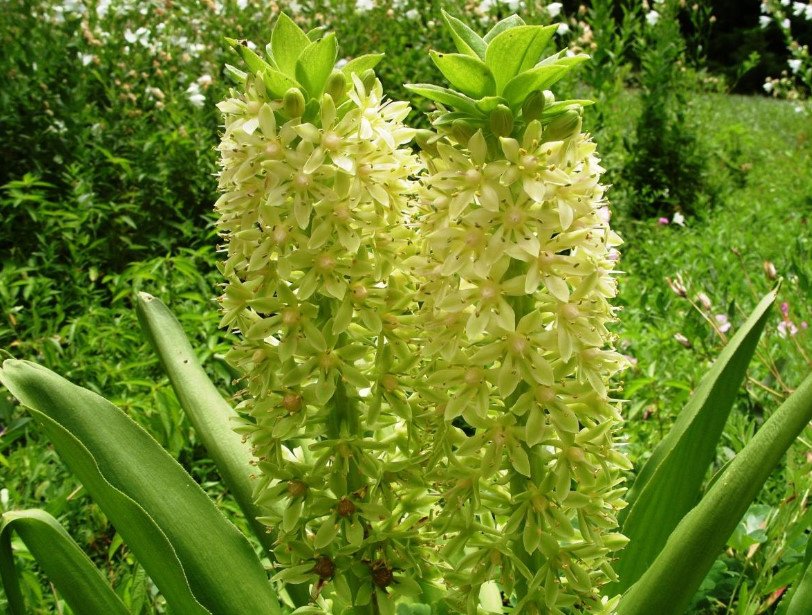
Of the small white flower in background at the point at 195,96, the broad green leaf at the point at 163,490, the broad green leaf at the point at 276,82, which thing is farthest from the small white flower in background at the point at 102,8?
the broad green leaf at the point at 276,82

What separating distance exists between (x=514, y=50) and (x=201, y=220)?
139 inches

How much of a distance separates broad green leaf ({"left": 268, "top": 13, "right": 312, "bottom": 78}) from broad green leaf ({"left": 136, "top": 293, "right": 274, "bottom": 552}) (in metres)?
0.62

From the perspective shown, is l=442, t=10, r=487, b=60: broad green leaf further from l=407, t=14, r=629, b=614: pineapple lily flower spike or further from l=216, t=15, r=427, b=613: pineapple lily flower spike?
l=216, t=15, r=427, b=613: pineapple lily flower spike

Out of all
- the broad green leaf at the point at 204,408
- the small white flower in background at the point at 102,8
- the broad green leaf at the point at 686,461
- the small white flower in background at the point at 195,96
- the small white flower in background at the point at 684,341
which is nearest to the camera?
the broad green leaf at the point at 686,461

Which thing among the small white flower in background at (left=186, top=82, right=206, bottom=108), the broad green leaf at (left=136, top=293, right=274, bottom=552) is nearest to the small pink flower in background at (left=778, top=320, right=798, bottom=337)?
the broad green leaf at (left=136, top=293, right=274, bottom=552)

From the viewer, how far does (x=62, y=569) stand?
3.87ft

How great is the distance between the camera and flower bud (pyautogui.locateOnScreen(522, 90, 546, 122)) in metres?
1.04

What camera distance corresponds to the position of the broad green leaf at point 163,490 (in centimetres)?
129

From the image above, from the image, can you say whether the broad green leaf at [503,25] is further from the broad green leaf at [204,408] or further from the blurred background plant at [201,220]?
the blurred background plant at [201,220]

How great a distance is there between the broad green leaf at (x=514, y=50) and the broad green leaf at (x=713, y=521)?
1.94 feet

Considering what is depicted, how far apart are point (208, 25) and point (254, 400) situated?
4594mm

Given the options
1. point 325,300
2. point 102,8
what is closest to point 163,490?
point 325,300

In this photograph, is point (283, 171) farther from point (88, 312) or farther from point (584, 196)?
point (88, 312)

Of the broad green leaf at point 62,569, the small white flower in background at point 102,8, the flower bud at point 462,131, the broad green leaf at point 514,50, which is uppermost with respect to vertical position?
the small white flower in background at point 102,8
